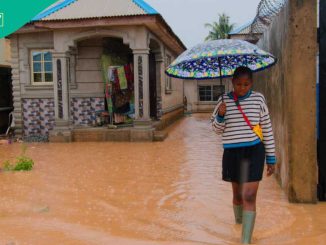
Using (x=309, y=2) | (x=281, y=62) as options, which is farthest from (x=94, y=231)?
(x=309, y=2)

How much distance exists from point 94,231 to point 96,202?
1202 mm

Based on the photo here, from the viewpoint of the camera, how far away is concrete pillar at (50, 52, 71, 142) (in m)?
12.8

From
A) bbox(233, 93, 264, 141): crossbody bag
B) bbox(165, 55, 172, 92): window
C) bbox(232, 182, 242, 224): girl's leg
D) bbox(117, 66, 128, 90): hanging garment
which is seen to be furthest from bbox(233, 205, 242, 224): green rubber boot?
bbox(165, 55, 172, 92): window

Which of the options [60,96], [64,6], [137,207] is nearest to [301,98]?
[137,207]

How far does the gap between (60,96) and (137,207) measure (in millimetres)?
8319

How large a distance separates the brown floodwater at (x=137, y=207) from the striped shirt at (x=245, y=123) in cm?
95

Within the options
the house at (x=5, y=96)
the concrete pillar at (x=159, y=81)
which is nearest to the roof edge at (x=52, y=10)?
the house at (x=5, y=96)

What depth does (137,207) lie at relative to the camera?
5363 mm

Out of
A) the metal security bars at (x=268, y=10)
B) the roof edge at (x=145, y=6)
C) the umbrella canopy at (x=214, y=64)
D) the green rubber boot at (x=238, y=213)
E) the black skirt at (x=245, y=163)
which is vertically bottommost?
the green rubber boot at (x=238, y=213)

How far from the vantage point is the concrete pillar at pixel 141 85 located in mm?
12492

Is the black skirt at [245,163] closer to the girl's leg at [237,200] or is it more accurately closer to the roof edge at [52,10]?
the girl's leg at [237,200]

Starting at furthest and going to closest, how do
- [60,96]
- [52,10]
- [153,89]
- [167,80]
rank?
[167,80]
[153,89]
[60,96]
[52,10]

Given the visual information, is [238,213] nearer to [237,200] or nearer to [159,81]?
[237,200]

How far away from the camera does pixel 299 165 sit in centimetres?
514
